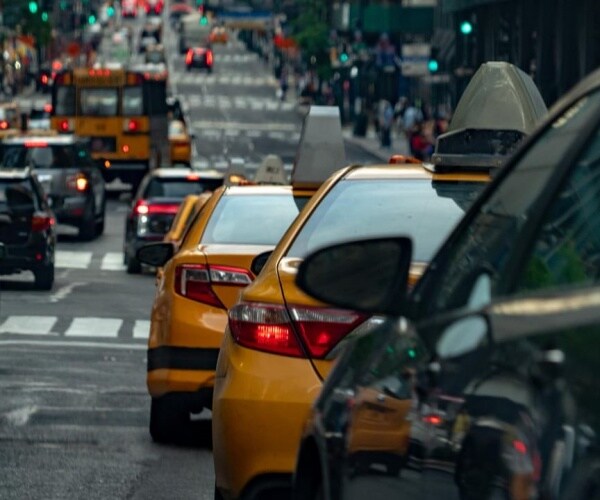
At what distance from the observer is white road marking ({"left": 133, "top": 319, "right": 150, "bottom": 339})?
2058cm

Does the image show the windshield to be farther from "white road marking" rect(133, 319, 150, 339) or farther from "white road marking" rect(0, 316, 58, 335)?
"white road marking" rect(0, 316, 58, 335)

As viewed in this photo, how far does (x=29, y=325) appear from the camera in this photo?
21156mm

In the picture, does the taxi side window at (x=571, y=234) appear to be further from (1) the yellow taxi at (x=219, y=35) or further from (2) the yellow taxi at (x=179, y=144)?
(1) the yellow taxi at (x=219, y=35)

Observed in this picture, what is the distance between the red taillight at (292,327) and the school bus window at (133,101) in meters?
45.0

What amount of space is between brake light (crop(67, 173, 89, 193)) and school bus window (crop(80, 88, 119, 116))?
14543 millimetres

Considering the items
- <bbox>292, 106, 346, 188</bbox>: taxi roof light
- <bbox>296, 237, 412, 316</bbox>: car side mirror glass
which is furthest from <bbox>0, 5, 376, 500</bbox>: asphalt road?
<bbox>296, 237, 412, 316</bbox>: car side mirror glass

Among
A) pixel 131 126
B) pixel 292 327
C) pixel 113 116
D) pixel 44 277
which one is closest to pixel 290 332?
pixel 292 327

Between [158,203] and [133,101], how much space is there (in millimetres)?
20620

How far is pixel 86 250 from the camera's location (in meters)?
37.1

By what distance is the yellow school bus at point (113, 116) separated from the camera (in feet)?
170

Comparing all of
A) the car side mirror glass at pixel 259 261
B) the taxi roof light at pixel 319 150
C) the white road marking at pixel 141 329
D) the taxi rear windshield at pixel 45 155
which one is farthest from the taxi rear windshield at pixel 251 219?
the taxi rear windshield at pixel 45 155

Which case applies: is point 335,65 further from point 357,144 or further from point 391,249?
point 391,249

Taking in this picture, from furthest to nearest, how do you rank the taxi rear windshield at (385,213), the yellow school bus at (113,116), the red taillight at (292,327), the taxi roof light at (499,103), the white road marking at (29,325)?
the yellow school bus at (113,116), the white road marking at (29,325), the taxi roof light at (499,103), the taxi rear windshield at (385,213), the red taillight at (292,327)

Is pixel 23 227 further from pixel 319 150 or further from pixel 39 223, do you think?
pixel 319 150
